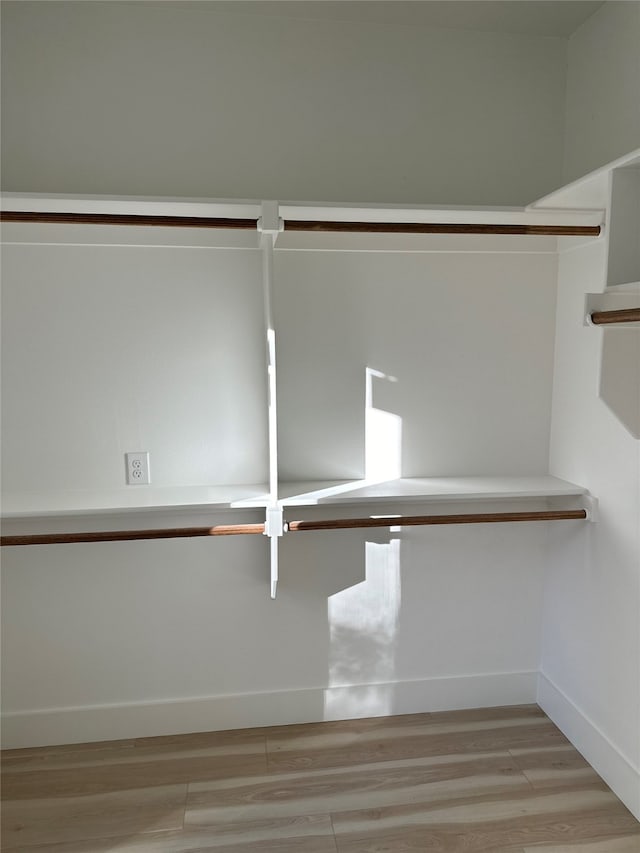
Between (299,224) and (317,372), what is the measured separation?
1.73 feet

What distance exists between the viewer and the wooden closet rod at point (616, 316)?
1689mm

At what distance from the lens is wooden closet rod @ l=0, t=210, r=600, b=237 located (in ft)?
5.67

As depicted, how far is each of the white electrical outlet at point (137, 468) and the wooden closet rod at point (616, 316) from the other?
1.46 m

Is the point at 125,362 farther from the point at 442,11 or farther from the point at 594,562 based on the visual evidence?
the point at 594,562

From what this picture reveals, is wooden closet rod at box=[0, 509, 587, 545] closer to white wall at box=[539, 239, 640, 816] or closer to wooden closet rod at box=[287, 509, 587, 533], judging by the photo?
wooden closet rod at box=[287, 509, 587, 533]

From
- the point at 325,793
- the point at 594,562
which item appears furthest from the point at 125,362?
the point at 594,562

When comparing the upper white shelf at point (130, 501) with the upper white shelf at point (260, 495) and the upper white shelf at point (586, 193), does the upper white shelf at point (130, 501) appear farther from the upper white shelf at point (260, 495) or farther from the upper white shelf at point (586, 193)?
the upper white shelf at point (586, 193)

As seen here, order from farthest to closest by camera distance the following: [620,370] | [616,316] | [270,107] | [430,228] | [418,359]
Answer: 1. [418,359]
2. [270,107]
3. [620,370]
4. [430,228]
5. [616,316]

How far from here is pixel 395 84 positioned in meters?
2.17

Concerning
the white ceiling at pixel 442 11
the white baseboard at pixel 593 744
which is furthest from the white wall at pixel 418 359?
the white baseboard at pixel 593 744

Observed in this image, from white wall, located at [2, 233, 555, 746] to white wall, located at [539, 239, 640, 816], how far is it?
10 cm

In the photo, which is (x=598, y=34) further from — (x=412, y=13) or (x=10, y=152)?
(x=10, y=152)

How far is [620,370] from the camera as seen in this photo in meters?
2.00

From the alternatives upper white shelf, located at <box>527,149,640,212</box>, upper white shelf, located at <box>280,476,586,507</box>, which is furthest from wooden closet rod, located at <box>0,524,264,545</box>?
upper white shelf, located at <box>527,149,640,212</box>
